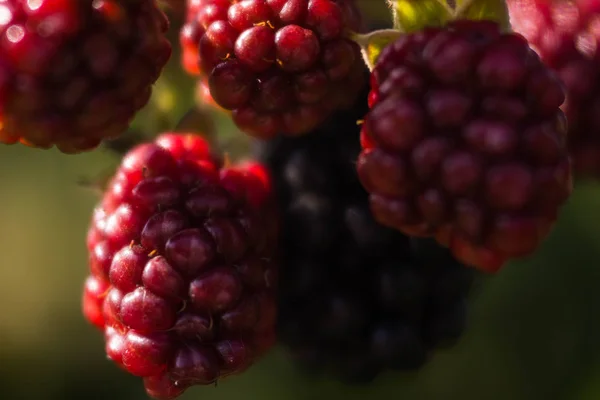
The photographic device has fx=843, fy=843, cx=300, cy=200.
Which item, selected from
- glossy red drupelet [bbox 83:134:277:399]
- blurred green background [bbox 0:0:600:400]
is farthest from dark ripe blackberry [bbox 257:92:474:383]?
blurred green background [bbox 0:0:600:400]

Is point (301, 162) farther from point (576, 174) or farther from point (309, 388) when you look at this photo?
point (309, 388)

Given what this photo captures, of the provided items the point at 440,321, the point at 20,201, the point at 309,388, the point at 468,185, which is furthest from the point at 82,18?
the point at 20,201

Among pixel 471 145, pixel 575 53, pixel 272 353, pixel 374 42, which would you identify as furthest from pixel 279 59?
pixel 272 353

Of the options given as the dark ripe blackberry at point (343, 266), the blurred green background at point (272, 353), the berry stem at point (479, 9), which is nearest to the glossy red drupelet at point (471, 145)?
the berry stem at point (479, 9)

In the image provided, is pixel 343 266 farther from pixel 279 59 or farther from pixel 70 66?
pixel 70 66

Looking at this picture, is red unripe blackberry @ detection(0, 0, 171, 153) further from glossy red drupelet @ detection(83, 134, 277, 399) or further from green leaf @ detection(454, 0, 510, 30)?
green leaf @ detection(454, 0, 510, 30)

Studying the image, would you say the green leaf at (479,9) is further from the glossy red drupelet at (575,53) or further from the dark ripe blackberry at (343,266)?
the dark ripe blackberry at (343,266)
